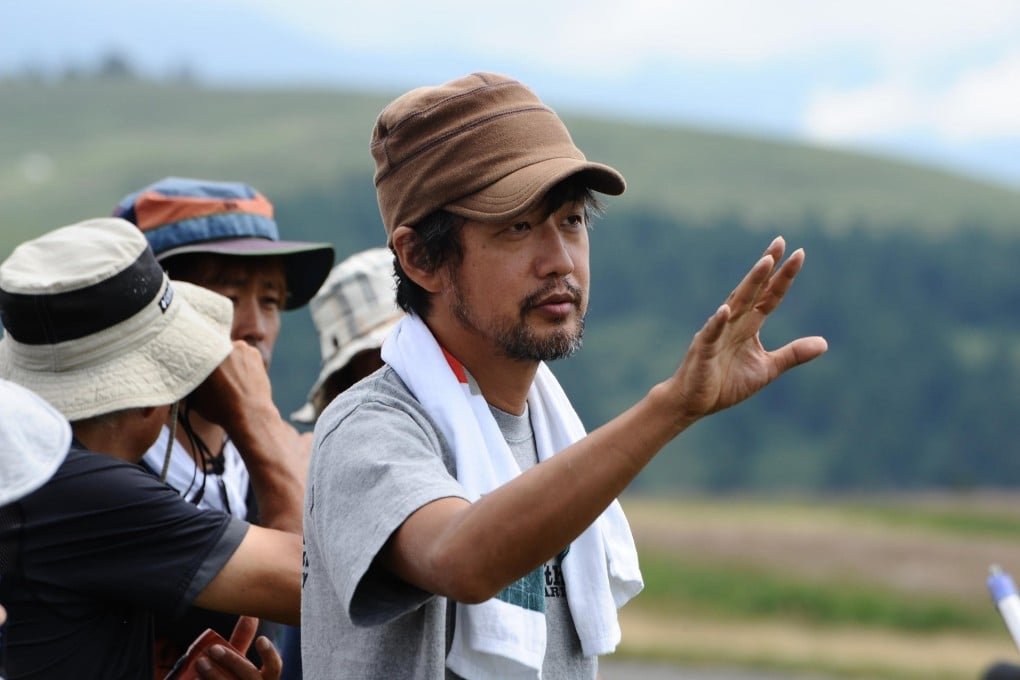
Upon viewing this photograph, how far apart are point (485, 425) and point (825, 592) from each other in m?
28.3

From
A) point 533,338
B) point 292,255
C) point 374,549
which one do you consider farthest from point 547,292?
point 292,255

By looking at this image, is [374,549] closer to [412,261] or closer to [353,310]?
[412,261]

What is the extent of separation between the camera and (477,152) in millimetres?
2723

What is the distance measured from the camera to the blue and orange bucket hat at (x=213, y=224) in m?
4.27

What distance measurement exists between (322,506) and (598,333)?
94.0 metres

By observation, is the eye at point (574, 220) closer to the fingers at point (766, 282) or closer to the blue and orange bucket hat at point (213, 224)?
the fingers at point (766, 282)

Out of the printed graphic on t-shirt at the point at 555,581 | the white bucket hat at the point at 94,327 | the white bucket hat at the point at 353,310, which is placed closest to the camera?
the printed graphic on t-shirt at the point at 555,581

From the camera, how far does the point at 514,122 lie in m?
2.75

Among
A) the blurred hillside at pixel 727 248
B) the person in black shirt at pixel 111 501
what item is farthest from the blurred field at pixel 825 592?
the blurred hillside at pixel 727 248

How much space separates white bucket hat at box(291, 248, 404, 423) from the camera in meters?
4.78

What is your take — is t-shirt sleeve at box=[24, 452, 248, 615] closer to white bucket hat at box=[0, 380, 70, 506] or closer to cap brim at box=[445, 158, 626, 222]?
white bucket hat at box=[0, 380, 70, 506]

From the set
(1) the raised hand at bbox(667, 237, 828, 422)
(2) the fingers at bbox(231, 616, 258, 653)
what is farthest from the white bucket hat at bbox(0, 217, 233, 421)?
(1) the raised hand at bbox(667, 237, 828, 422)

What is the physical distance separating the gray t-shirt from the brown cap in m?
0.35

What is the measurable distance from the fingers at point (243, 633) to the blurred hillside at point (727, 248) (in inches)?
2806
